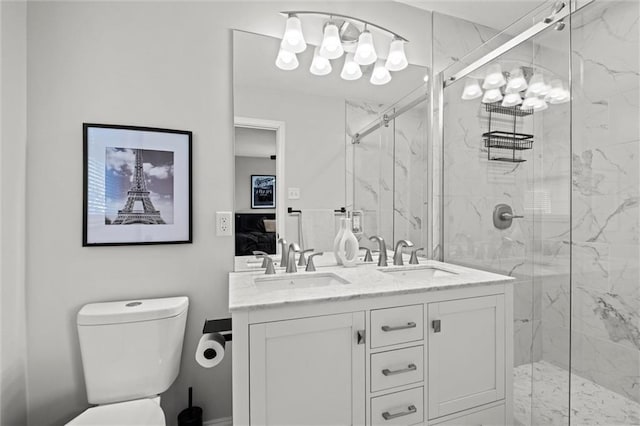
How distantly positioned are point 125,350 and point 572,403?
6.92ft

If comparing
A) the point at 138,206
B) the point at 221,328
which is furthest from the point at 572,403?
the point at 138,206

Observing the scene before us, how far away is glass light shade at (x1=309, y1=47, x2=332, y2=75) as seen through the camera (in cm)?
185

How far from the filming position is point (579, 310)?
1732mm

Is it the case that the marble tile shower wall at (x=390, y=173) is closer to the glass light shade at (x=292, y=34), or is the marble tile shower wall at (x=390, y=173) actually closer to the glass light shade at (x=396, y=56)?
the glass light shade at (x=396, y=56)

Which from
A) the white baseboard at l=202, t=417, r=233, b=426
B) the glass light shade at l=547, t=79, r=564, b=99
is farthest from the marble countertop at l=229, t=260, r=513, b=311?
the glass light shade at l=547, t=79, r=564, b=99

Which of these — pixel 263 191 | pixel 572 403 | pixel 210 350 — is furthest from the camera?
pixel 263 191

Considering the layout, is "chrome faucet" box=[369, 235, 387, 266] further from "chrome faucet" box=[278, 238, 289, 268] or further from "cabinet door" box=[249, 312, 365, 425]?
"cabinet door" box=[249, 312, 365, 425]

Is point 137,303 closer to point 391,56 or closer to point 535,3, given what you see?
point 391,56

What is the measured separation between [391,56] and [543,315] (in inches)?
68.5

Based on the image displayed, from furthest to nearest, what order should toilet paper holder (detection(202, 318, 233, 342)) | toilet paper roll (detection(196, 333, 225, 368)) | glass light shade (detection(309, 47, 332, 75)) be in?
glass light shade (detection(309, 47, 332, 75))
toilet paper holder (detection(202, 318, 233, 342))
toilet paper roll (detection(196, 333, 225, 368))

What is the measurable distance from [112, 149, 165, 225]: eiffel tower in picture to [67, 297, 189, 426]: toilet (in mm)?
394

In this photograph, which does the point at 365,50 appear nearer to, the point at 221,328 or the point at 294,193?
the point at 294,193

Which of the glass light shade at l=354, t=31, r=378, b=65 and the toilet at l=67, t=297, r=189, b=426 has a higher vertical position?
the glass light shade at l=354, t=31, r=378, b=65

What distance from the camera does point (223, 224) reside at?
1684 millimetres
